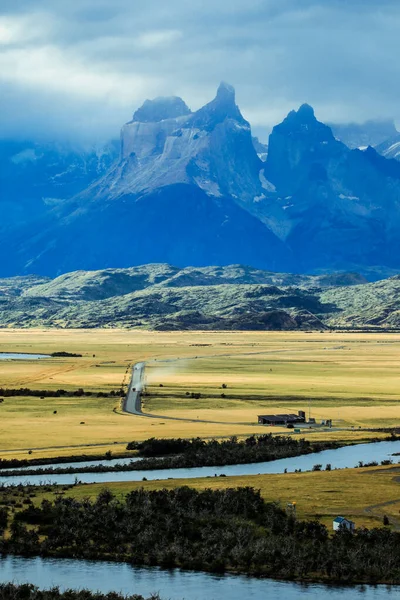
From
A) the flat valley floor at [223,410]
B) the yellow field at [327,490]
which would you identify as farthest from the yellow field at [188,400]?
the yellow field at [327,490]

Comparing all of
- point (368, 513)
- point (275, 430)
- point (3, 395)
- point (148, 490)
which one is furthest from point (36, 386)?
point (368, 513)

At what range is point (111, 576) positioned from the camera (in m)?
51.8

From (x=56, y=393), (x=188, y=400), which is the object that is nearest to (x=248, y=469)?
(x=188, y=400)

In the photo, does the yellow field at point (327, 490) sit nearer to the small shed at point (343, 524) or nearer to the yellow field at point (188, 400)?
the small shed at point (343, 524)

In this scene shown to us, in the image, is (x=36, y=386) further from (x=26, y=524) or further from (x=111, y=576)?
(x=111, y=576)

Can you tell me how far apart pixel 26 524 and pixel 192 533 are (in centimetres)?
1022

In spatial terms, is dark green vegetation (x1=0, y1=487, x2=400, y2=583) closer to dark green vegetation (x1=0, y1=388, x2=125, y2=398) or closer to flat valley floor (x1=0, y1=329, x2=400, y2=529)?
flat valley floor (x1=0, y1=329, x2=400, y2=529)

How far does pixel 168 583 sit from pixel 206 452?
116 feet

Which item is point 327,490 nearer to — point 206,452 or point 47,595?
point 206,452

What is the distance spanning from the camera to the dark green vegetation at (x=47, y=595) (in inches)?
1855

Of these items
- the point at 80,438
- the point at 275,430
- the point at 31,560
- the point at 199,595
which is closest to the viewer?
the point at 199,595

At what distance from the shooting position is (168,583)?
168 ft

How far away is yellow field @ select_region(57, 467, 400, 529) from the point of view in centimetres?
6222

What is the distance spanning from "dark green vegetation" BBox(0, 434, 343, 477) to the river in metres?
25.6
